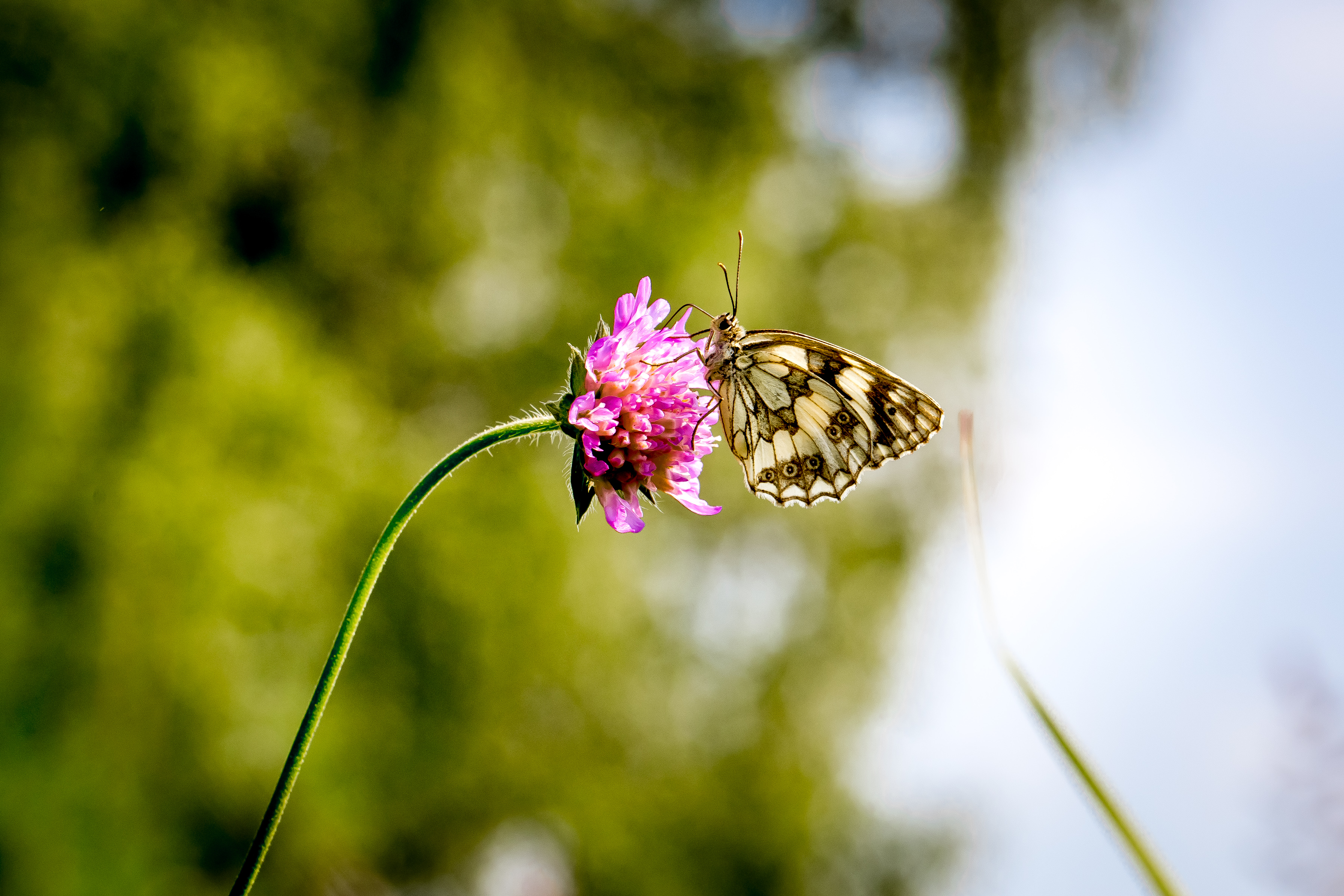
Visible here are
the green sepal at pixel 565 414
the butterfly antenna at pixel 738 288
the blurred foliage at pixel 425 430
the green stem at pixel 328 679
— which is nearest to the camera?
the green stem at pixel 328 679

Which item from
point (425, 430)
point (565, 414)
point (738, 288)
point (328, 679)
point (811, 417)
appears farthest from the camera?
point (425, 430)

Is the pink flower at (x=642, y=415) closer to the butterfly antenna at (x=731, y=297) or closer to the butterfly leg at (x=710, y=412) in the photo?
the butterfly leg at (x=710, y=412)

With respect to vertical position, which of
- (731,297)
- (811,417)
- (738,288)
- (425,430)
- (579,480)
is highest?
(425,430)

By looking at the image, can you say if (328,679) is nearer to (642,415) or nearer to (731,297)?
(642,415)

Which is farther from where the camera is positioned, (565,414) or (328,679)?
(565,414)

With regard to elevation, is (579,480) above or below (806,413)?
below

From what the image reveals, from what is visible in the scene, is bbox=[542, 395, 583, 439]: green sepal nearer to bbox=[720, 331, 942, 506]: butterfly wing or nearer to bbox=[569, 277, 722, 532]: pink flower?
bbox=[569, 277, 722, 532]: pink flower

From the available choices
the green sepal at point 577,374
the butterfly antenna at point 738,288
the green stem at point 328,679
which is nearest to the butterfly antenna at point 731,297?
the butterfly antenna at point 738,288

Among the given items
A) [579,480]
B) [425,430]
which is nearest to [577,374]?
[579,480]
